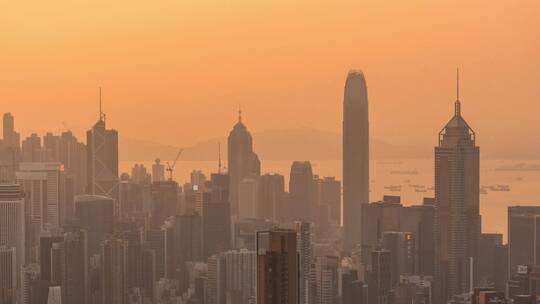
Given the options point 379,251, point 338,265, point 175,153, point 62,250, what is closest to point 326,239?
point 338,265

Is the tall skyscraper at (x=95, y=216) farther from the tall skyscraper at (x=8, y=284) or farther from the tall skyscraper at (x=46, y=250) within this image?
the tall skyscraper at (x=8, y=284)

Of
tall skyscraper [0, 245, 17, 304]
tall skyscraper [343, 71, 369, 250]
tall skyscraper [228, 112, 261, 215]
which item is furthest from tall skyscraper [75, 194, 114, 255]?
tall skyscraper [343, 71, 369, 250]

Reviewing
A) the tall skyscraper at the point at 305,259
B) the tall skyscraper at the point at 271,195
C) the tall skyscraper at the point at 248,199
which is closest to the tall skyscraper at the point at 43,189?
the tall skyscraper at the point at 248,199

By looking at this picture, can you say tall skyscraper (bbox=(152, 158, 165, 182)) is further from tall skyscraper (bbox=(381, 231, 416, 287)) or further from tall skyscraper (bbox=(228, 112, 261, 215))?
tall skyscraper (bbox=(381, 231, 416, 287))

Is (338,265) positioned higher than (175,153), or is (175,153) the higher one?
(175,153)

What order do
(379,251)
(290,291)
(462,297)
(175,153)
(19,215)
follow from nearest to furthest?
(290,291) < (462,297) < (175,153) < (379,251) < (19,215)

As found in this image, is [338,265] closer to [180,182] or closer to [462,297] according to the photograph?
[462,297]

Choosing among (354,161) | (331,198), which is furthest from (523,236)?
(331,198)
